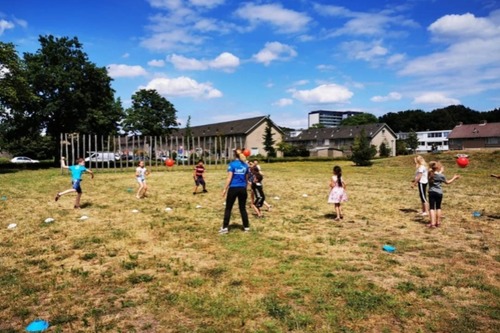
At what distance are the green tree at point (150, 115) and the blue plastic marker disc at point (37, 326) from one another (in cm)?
5954

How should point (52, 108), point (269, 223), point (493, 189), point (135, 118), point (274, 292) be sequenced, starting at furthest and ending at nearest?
point (135, 118)
point (52, 108)
point (493, 189)
point (269, 223)
point (274, 292)

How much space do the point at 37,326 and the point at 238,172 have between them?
229 inches

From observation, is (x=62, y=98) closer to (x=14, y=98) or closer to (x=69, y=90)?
(x=69, y=90)

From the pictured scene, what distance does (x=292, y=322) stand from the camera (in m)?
5.02

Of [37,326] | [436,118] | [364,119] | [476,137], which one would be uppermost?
[436,118]

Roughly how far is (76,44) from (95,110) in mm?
8544

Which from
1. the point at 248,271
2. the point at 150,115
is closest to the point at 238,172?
the point at 248,271

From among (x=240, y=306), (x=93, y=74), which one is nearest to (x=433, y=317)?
(x=240, y=306)

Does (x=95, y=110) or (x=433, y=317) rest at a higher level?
(x=95, y=110)

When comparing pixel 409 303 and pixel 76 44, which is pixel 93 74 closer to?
pixel 76 44

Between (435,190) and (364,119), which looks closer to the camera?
(435,190)

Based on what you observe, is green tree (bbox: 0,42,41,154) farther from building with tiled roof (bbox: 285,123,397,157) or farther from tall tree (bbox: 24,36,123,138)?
building with tiled roof (bbox: 285,123,397,157)

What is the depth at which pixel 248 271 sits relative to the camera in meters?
7.04

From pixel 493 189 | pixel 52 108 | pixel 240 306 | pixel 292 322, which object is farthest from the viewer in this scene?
pixel 52 108
